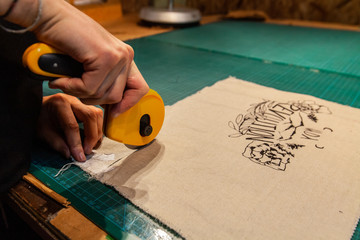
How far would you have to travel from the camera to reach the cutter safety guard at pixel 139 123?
51 cm

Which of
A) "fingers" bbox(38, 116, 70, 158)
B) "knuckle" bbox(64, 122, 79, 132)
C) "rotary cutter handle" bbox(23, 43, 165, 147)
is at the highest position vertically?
"rotary cutter handle" bbox(23, 43, 165, 147)

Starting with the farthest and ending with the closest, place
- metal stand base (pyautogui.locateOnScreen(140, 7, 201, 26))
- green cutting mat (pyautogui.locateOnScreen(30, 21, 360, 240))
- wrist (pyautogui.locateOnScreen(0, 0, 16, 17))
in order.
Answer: metal stand base (pyautogui.locateOnScreen(140, 7, 201, 26))
green cutting mat (pyautogui.locateOnScreen(30, 21, 360, 240))
wrist (pyautogui.locateOnScreen(0, 0, 16, 17))

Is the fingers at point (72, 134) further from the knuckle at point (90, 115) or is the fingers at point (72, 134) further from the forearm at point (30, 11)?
the forearm at point (30, 11)

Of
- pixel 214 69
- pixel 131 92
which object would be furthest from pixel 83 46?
pixel 214 69

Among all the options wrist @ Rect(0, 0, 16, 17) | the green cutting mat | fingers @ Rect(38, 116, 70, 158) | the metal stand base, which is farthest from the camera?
the metal stand base

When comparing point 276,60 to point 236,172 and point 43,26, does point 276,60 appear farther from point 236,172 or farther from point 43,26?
point 43,26

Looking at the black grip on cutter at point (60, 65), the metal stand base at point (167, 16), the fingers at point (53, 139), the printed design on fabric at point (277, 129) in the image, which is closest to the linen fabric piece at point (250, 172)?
the printed design on fabric at point (277, 129)

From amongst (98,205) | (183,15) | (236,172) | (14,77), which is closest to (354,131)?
(236,172)

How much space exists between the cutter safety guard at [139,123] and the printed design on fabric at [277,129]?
20 centimetres

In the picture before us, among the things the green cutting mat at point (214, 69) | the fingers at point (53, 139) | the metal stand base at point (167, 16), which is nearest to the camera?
the green cutting mat at point (214, 69)

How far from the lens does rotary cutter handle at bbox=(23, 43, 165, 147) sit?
14.6 inches

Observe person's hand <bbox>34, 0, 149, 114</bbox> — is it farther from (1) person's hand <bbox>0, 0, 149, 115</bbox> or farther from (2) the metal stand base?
(2) the metal stand base

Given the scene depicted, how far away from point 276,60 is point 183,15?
772mm

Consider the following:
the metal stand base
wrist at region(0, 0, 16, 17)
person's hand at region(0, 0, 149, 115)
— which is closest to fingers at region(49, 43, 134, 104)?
person's hand at region(0, 0, 149, 115)
